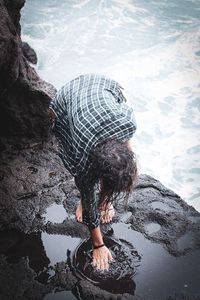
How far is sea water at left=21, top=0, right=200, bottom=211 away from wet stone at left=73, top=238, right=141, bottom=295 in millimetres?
5449

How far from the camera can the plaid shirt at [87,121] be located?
7.25ft

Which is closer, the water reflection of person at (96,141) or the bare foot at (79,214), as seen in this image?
the water reflection of person at (96,141)

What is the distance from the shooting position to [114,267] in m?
2.83

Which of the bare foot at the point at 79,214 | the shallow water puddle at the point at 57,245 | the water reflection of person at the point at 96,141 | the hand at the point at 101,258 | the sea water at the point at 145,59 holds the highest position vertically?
the water reflection of person at the point at 96,141

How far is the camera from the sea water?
9.75 meters

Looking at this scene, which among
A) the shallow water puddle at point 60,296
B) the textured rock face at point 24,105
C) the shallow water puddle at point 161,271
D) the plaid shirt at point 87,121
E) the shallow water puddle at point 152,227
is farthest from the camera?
the textured rock face at point 24,105

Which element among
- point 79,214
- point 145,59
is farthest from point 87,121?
point 145,59

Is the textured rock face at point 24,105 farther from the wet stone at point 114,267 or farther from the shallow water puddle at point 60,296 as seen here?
the shallow water puddle at point 60,296

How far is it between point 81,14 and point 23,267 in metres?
16.3

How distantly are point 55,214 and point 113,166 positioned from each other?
1.73 metres

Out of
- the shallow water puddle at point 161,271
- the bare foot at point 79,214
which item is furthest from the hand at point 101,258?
the bare foot at point 79,214

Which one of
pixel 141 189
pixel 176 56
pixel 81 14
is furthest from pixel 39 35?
pixel 141 189

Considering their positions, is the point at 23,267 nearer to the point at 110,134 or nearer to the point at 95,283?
the point at 95,283

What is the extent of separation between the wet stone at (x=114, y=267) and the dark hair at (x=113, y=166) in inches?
40.5
